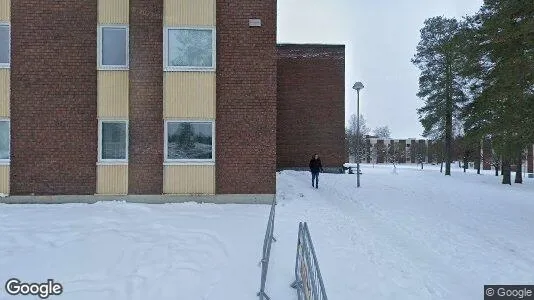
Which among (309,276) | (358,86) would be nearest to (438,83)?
(358,86)

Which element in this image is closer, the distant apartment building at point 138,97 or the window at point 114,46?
the distant apartment building at point 138,97

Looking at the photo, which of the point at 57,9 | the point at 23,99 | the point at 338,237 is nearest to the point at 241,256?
the point at 338,237

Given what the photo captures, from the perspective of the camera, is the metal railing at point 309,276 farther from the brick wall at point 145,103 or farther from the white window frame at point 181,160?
the brick wall at point 145,103

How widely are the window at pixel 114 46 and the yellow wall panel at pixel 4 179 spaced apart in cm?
413

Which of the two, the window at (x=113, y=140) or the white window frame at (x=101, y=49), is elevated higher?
Answer: the white window frame at (x=101, y=49)

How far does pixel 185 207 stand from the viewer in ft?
36.4

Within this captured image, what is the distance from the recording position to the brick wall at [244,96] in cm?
1195

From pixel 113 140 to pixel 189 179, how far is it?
2545mm

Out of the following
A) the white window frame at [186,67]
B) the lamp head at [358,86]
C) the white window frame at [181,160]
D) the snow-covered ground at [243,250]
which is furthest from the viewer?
the lamp head at [358,86]

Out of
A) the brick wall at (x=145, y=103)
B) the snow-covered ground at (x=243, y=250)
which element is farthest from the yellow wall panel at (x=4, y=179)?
the brick wall at (x=145, y=103)

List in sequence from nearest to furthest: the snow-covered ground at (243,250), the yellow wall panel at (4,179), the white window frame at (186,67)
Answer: the snow-covered ground at (243,250) → the yellow wall panel at (4,179) → the white window frame at (186,67)

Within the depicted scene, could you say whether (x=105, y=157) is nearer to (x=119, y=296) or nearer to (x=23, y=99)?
(x=23, y=99)

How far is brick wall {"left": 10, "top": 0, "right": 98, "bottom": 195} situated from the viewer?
11.7 metres

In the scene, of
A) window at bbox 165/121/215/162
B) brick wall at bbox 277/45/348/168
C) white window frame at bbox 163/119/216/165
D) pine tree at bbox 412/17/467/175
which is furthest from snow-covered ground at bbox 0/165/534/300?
pine tree at bbox 412/17/467/175
